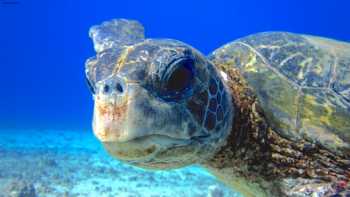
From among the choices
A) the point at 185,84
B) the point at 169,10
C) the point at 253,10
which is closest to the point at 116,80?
the point at 185,84

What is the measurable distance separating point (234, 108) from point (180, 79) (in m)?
0.75

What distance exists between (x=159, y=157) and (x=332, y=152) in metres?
1.32

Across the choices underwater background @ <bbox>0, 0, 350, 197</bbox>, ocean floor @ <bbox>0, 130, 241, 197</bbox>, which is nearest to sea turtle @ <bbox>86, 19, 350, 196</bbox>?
ocean floor @ <bbox>0, 130, 241, 197</bbox>

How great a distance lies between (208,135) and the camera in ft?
9.26

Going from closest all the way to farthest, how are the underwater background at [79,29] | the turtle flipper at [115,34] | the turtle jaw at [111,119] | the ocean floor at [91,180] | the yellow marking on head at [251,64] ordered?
1. the turtle jaw at [111,119]
2. the turtle flipper at [115,34]
3. the yellow marking on head at [251,64]
4. the ocean floor at [91,180]
5. the underwater background at [79,29]

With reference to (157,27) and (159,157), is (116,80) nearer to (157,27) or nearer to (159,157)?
(159,157)

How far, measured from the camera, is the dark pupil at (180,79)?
2545 mm

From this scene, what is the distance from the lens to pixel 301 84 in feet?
10.6

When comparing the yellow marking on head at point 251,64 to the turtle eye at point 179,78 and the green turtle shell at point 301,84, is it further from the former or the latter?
the turtle eye at point 179,78

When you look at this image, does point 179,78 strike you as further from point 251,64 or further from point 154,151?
point 251,64

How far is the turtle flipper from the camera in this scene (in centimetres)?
323

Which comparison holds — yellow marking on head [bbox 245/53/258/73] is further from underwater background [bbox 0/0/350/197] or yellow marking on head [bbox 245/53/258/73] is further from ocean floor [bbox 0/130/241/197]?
underwater background [bbox 0/0/350/197]

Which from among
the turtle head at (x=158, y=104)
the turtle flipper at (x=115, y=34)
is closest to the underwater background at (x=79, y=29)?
the turtle flipper at (x=115, y=34)

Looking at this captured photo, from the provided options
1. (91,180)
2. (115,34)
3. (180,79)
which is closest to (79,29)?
(91,180)
